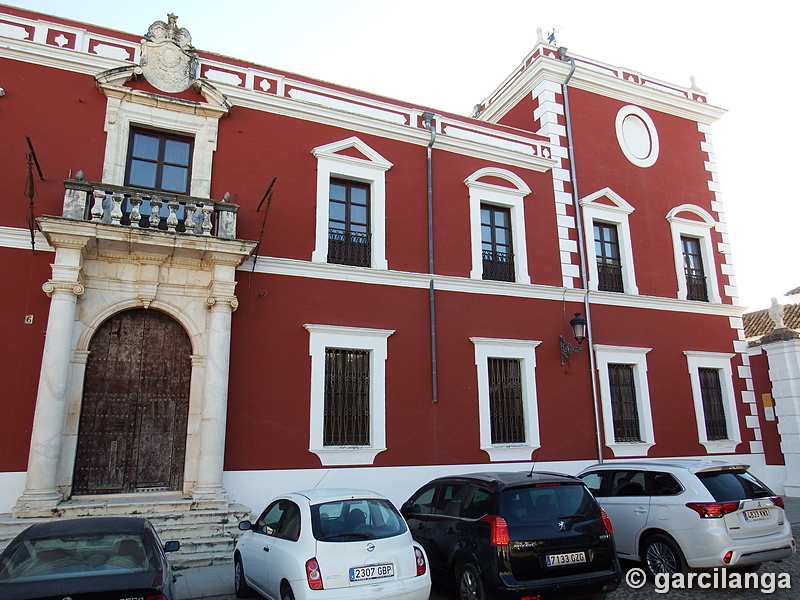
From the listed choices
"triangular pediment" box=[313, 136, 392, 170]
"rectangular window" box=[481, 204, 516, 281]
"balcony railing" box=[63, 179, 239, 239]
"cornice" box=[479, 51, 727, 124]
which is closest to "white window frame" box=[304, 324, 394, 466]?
"balcony railing" box=[63, 179, 239, 239]

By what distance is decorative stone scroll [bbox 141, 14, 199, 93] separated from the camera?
11.2 m

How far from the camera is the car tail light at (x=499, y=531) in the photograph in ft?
19.3

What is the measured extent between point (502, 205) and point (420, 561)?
9.94m

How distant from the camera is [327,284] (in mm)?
11773

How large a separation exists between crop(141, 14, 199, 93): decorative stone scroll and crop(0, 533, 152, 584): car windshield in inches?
348

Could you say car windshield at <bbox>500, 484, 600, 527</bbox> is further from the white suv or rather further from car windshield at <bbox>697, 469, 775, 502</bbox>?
car windshield at <bbox>697, 469, 775, 502</bbox>

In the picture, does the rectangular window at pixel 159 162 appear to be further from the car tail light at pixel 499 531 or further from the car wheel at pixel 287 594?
the car tail light at pixel 499 531

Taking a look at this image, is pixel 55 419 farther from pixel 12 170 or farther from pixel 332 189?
pixel 332 189

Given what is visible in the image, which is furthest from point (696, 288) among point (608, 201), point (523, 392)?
point (523, 392)

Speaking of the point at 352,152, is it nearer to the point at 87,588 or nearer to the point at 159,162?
the point at 159,162

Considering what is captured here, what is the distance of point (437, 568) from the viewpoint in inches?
268

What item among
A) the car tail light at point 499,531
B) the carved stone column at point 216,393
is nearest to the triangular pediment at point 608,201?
the carved stone column at point 216,393

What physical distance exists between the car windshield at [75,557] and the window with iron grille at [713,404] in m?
14.2

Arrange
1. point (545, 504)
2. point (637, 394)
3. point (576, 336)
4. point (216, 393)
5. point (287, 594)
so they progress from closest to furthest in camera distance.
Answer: point (287, 594), point (545, 504), point (216, 393), point (576, 336), point (637, 394)
